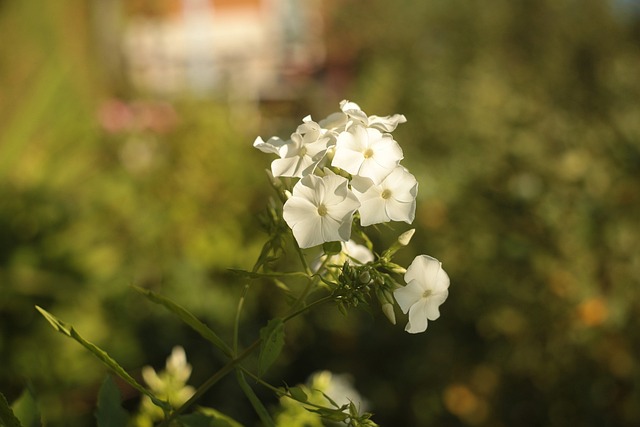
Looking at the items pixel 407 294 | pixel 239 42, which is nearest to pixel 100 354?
pixel 407 294

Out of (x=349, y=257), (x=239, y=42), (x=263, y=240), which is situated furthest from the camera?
(x=239, y=42)

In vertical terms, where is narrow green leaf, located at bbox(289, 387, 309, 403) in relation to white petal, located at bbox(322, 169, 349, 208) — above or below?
below

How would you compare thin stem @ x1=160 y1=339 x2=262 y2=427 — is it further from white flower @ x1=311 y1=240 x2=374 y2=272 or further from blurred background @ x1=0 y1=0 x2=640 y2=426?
blurred background @ x1=0 y1=0 x2=640 y2=426

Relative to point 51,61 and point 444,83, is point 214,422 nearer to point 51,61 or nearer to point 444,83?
point 51,61

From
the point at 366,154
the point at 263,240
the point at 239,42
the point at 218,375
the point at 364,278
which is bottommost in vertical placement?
the point at 239,42

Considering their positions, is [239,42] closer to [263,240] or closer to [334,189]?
[263,240]

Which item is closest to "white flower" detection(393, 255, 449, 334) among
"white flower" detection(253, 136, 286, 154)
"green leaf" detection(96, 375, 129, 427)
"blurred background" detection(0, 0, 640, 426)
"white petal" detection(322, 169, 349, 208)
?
"white petal" detection(322, 169, 349, 208)
